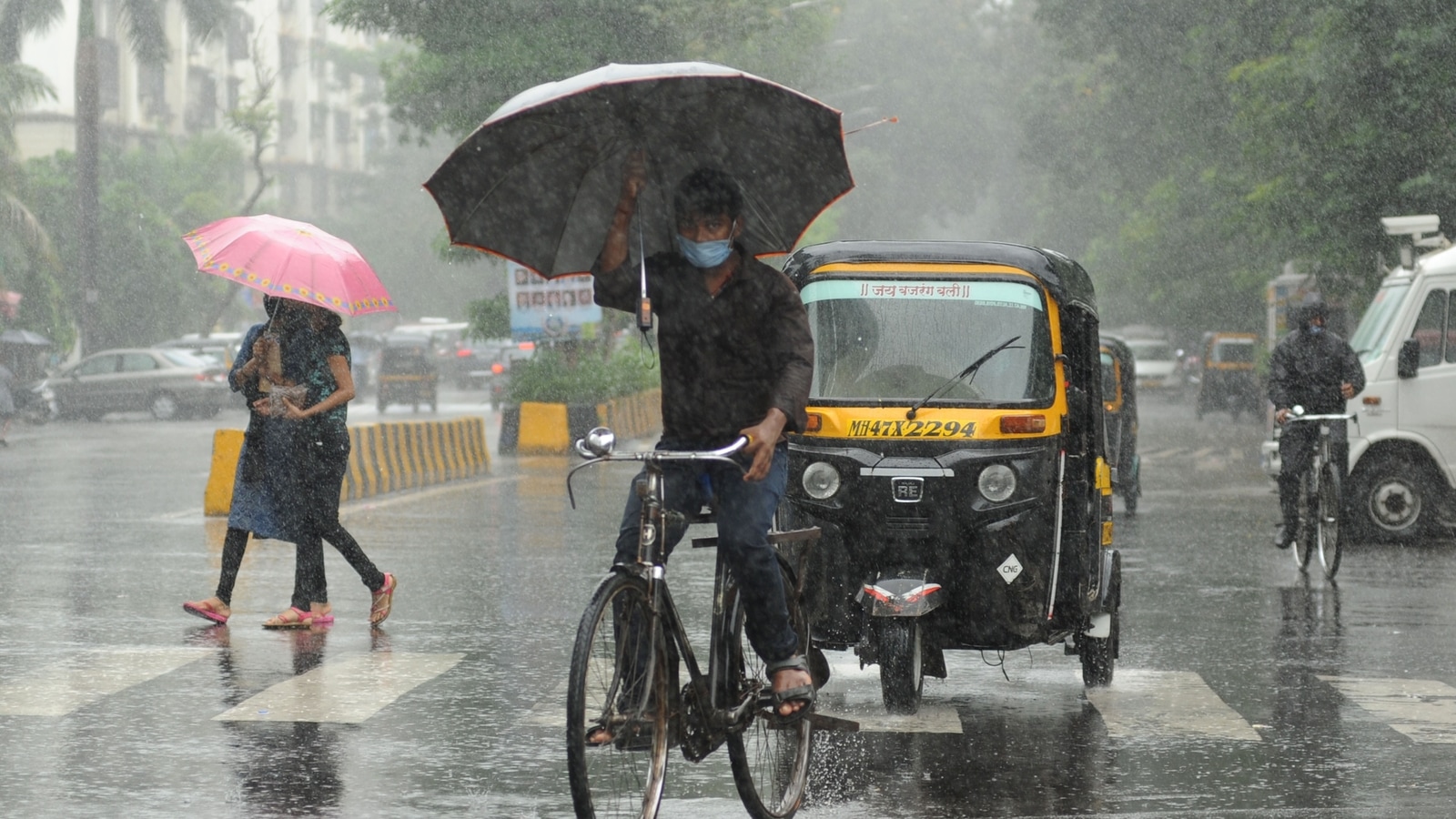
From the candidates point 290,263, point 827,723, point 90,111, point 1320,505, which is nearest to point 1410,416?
point 1320,505

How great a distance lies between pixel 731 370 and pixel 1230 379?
4070 centimetres

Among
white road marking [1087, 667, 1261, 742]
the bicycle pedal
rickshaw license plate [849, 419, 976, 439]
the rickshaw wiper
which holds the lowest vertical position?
white road marking [1087, 667, 1261, 742]

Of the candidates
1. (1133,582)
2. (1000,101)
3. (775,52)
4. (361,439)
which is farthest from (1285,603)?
(1000,101)

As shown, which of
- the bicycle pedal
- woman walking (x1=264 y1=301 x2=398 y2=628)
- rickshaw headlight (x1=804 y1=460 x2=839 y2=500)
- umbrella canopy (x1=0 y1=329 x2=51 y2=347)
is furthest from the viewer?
umbrella canopy (x1=0 y1=329 x2=51 y2=347)

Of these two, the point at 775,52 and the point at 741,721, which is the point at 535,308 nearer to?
the point at 775,52

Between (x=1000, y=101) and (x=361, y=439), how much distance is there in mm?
64467

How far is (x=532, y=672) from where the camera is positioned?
29.0ft

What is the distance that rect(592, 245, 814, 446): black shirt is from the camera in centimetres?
577

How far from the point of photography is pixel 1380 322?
53.2 ft

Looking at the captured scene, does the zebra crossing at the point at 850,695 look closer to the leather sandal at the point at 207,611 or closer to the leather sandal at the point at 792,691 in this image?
the leather sandal at the point at 207,611

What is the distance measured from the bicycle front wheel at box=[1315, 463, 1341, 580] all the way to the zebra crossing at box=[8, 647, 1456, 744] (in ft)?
13.6

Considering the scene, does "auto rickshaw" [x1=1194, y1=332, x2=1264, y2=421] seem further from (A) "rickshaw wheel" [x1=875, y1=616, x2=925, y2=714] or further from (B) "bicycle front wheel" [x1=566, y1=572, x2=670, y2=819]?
(B) "bicycle front wheel" [x1=566, y1=572, x2=670, y2=819]

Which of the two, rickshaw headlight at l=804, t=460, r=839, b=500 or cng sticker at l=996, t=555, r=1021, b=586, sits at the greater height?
rickshaw headlight at l=804, t=460, r=839, b=500

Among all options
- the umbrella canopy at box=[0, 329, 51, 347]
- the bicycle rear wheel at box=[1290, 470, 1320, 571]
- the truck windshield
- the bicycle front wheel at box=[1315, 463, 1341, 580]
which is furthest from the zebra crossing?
the umbrella canopy at box=[0, 329, 51, 347]
